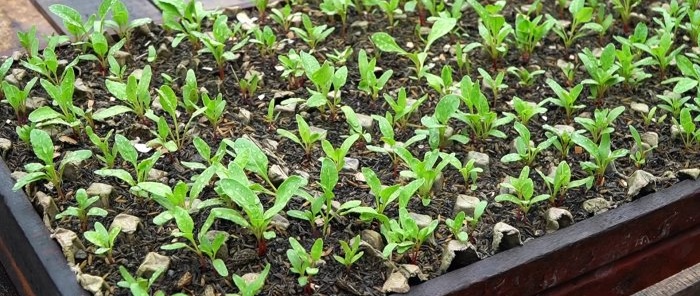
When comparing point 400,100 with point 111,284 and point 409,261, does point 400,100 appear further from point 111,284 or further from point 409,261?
point 111,284

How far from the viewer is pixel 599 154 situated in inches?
93.6

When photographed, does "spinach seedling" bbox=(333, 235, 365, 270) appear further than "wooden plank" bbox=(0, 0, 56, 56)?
No

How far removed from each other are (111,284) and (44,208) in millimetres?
274

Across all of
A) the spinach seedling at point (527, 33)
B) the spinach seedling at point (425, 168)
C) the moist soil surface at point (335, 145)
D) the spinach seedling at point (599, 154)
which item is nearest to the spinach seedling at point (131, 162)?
the moist soil surface at point (335, 145)

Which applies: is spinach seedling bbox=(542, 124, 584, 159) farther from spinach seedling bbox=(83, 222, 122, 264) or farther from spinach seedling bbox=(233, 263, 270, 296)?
spinach seedling bbox=(83, 222, 122, 264)

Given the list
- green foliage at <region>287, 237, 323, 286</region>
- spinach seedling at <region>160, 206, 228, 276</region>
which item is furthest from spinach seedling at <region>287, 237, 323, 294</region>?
spinach seedling at <region>160, 206, 228, 276</region>

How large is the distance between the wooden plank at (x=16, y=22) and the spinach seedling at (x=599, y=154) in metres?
1.57

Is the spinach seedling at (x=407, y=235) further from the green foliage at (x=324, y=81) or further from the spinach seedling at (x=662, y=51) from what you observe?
the spinach seedling at (x=662, y=51)

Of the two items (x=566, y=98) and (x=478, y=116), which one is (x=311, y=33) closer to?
(x=478, y=116)

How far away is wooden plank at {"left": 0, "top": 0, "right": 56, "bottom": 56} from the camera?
9.75 feet

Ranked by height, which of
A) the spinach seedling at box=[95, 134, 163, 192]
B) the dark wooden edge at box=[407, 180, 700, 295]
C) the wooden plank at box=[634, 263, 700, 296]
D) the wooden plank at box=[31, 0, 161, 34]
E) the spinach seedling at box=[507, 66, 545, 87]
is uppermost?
the spinach seedling at box=[95, 134, 163, 192]

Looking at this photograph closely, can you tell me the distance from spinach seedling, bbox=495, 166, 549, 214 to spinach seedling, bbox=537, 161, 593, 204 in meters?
0.04

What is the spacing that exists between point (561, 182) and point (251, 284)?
78 centimetres

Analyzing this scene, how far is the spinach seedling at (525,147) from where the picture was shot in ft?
7.89
